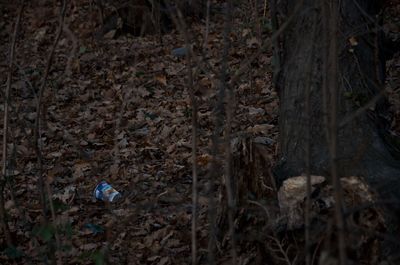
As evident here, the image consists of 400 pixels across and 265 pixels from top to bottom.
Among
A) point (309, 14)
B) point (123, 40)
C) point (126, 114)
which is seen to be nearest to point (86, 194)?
point (126, 114)

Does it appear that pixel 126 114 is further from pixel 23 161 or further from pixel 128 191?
pixel 128 191

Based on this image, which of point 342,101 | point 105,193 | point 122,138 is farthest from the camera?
point 122,138

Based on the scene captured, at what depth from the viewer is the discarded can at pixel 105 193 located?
5156mm

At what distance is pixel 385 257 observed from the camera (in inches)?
132

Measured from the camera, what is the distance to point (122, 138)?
6488 mm

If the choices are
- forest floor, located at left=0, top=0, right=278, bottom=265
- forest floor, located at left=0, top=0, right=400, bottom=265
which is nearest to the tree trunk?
forest floor, located at left=0, top=0, right=400, bottom=265

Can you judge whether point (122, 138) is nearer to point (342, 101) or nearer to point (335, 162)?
point (342, 101)

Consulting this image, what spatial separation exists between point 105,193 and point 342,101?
207cm

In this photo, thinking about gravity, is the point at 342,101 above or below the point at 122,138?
above

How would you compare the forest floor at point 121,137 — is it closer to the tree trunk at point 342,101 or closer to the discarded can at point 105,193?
the discarded can at point 105,193

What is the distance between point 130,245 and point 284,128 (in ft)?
4.22

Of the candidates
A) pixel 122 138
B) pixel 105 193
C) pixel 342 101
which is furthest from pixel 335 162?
pixel 122 138

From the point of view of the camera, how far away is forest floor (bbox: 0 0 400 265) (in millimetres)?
4387

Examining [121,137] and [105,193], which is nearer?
[105,193]
